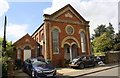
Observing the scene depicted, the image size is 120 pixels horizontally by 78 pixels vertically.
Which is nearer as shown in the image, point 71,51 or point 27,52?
point 27,52

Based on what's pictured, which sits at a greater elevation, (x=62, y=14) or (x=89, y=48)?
(x=62, y=14)

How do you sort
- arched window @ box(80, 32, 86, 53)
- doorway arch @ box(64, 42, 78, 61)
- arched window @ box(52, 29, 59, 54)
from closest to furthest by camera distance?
arched window @ box(52, 29, 59, 54) → doorway arch @ box(64, 42, 78, 61) → arched window @ box(80, 32, 86, 53)

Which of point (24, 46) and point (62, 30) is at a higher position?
point (62, 30)

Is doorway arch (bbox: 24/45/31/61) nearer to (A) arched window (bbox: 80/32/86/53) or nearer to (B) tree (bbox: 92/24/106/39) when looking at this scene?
(A) arched window (bbox: 80/32/86/53)

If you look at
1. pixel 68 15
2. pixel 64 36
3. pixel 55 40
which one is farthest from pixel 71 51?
pixel 68 15

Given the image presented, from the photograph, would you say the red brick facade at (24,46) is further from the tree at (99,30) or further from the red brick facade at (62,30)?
the tree at (99,30)

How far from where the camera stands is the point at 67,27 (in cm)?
1973

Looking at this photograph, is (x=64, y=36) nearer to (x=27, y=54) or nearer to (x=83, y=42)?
(x=83, y=42)

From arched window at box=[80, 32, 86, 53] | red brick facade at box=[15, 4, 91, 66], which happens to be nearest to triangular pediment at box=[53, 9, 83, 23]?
red brick facade at box=[15, 4, 91, 66]

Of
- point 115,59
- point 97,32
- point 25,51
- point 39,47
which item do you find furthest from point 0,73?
point 97,32

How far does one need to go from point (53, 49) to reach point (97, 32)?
175 feet

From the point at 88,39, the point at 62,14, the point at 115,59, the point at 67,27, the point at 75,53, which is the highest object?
the point at 62,14

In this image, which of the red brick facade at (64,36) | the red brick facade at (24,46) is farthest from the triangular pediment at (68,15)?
the red brick facade at (24,46)

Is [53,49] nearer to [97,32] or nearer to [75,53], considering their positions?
[75,53]
